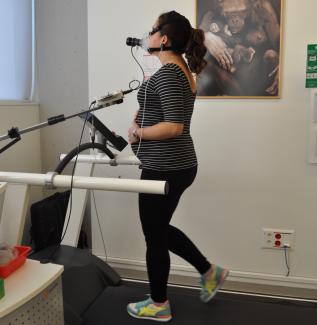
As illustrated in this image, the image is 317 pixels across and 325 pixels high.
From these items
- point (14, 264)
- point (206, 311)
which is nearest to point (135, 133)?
point (14, 264)

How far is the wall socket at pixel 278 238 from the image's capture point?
2301 mm

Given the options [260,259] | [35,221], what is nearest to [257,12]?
[260,259]

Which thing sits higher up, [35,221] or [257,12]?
[257,12]

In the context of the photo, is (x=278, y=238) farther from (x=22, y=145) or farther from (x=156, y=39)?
(x=22, y=145)

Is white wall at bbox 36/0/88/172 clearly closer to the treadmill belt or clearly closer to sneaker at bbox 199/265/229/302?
the treadmill belt

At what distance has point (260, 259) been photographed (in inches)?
93.4

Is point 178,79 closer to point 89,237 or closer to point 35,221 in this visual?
point 35,221

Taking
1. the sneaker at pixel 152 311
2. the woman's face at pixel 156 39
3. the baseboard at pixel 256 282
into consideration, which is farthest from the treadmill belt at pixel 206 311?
the woman's face at pixel 156 39

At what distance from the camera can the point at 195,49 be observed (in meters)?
1.69

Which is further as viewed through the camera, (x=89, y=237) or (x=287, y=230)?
(x=89, y=237)

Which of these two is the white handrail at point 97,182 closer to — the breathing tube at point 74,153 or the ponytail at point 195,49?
the breathing tube at point 74,153

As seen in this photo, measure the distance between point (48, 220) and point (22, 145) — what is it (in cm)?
61

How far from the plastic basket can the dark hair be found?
1032mm

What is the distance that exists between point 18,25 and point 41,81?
0.40 metres
